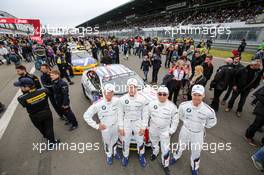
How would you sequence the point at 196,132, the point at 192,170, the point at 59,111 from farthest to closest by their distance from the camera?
the point at 59,111
the point at 192,170
the point at 196,132

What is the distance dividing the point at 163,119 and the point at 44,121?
2780mm

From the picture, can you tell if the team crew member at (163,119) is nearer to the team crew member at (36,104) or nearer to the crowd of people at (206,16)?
the team crew member at (36,104)

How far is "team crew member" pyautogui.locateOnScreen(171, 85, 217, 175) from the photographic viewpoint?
242 cm

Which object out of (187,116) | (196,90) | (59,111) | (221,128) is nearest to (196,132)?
(187,116)

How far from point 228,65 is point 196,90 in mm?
3175

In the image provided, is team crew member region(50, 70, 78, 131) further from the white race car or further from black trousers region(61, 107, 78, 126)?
the white race car

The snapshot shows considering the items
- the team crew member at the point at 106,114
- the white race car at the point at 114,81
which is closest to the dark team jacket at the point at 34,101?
the team crew member at the point at 106,114

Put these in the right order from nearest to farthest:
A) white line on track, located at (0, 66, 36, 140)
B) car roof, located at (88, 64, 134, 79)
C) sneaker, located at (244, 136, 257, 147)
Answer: sneaker, located at (244, 136, 257, 147), white line on track, located at (0, 66, 36, 140), car roof, located at (88, 64, 134, 79)

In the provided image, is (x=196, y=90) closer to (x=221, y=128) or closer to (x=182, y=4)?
(x=221, y=128)

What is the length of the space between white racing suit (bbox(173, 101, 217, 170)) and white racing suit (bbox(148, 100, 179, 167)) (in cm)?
22

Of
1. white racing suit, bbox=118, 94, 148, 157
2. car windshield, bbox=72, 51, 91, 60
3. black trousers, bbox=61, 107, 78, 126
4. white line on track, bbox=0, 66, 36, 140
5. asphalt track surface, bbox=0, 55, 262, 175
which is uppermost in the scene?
car windshield, bbox=72, 51, 91, 60

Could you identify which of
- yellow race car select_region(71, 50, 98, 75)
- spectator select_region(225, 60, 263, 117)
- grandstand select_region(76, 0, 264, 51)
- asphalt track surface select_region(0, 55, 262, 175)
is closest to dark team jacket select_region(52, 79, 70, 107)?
asphalt track surface select_region(0, 55, 262, 175)

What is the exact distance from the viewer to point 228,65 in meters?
4.60

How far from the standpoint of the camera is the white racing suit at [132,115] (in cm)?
269
